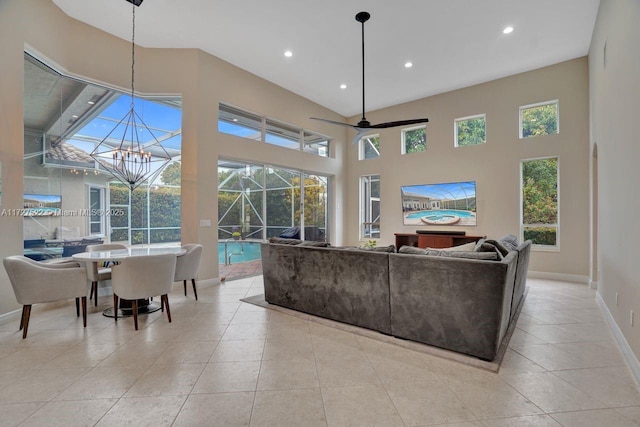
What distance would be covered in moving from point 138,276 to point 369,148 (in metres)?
6.43

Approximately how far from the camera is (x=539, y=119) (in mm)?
5750

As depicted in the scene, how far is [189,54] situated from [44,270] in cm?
384

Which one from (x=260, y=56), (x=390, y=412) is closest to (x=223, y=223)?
(x=260, y=56)

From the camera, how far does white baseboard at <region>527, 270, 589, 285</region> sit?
5.25 metres

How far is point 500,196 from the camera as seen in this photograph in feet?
19.8

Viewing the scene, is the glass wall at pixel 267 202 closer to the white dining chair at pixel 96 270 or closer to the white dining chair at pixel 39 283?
the white dining chair at pixel 96 270

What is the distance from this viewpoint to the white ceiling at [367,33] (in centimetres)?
393

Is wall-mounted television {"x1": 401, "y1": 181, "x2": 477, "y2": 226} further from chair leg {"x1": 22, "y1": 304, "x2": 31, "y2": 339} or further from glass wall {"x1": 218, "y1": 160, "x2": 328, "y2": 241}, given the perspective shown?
chair leg {"x1": 22, "y1": 304, "x2": 31, "y2": 339}

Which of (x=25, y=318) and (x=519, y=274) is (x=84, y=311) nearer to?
(x=25, y=318)

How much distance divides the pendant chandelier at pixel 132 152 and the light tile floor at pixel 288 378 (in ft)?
6.36

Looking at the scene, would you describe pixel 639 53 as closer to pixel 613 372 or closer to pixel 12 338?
pixel 613 372

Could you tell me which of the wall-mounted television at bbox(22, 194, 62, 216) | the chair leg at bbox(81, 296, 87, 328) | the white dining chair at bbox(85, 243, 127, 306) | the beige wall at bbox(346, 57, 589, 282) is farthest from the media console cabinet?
the wall-mounted television at bbox(22, 194, 62, 216)

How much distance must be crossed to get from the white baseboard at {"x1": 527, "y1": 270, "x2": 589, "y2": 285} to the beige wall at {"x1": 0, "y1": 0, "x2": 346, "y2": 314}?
5317 millimetres

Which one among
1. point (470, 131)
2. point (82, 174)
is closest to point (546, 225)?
point (470, 131)
